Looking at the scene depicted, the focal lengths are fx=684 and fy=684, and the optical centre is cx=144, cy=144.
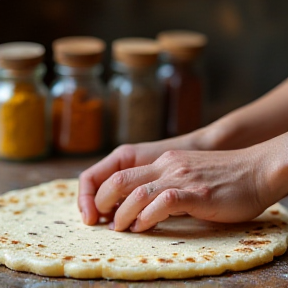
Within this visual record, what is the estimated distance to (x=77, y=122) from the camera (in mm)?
2045

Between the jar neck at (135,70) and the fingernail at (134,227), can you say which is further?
the jar neck at (135,70)

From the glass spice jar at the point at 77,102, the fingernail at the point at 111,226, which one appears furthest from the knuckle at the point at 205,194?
the glass spice jar at the point at 77,102

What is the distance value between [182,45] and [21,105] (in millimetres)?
575

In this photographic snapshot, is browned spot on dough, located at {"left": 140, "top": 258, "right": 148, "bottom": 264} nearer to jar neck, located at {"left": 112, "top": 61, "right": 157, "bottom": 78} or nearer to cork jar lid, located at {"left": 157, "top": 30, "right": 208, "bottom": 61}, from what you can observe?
jar neck, located at {"left": 112, "top": 61, "right": 157, "bottom": 78}

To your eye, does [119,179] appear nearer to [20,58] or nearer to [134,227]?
[134,227]

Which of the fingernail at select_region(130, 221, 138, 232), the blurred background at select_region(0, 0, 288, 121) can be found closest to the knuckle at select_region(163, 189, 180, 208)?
the fingernail at select_region(130, 221, 138, 232)

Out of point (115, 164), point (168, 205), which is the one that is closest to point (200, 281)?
point (168, 205)

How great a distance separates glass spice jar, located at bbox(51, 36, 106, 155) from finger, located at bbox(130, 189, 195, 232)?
2.50 feet

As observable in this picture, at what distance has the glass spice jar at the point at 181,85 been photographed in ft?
7.21

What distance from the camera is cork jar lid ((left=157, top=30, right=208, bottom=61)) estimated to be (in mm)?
2201

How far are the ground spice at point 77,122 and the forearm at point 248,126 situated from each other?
1.76 feet

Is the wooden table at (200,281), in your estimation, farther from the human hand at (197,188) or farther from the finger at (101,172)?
the finger at (101,172)

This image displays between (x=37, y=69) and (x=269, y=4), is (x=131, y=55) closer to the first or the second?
(x=37, y=69)

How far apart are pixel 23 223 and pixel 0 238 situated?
0.11 metres
